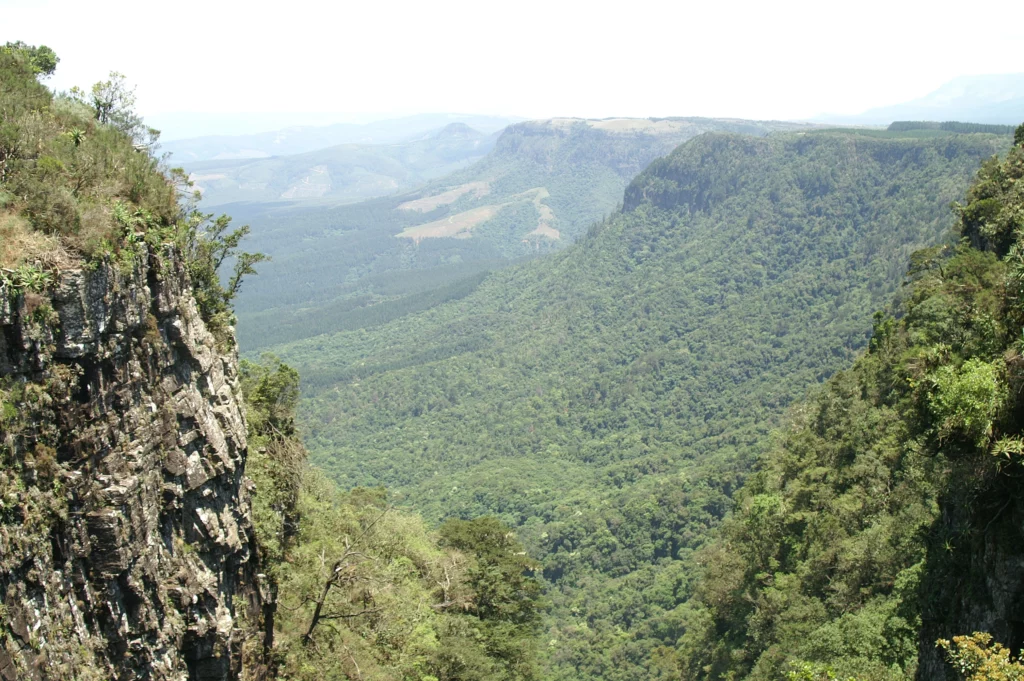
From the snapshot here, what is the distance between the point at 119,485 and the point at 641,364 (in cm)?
12762

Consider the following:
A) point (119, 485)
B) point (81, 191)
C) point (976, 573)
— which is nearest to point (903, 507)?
point (976, 573)

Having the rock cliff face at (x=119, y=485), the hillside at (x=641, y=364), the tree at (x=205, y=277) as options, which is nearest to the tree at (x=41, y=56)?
the tree at (x=205, y=277)

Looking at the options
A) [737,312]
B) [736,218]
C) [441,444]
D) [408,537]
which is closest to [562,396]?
[441,444]

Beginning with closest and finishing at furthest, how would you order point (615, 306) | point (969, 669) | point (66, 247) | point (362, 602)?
1. point (969, 669)
2. point (66, 247)
3. point (362, 602)
4. point (615, 306)

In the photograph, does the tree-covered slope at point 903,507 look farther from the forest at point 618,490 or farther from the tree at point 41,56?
the tree at point 41,56

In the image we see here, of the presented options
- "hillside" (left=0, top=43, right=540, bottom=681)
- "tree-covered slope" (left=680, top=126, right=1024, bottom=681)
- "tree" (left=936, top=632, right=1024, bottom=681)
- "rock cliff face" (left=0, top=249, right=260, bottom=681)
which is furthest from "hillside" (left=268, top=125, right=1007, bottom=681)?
"tree" (left=936, top=632, right=1024, bottom=681)

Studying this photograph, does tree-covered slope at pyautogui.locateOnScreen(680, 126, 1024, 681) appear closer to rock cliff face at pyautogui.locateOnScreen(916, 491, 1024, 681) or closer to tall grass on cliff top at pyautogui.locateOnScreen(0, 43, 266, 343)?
rock cliff face at pyautogui.locateOnScreen(916, 491, 1024, 681)

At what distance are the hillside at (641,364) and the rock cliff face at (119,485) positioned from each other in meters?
40.0

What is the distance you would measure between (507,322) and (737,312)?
185 ft

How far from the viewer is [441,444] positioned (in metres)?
124

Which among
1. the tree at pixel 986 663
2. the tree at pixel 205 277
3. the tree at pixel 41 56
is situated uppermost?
the tree at pixel 41 56

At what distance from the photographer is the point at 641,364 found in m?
137

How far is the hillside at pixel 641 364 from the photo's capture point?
79.2 meters

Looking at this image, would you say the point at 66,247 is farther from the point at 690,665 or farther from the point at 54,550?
the point at 690,665
